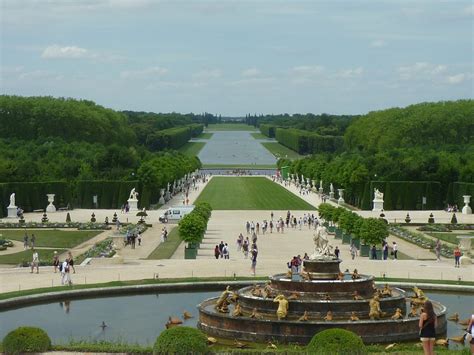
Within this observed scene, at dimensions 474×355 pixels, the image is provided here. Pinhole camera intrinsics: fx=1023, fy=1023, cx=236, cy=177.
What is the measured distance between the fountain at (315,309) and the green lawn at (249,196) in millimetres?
49703

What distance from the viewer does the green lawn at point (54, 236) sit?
5356 cm

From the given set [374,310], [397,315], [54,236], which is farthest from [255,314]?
[54,236]

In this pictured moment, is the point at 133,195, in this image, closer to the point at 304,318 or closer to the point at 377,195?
the point at 377,195

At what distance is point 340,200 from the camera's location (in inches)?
3541

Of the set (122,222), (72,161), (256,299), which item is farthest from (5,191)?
(256,299)

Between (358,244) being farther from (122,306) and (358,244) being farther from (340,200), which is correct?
(340,200)

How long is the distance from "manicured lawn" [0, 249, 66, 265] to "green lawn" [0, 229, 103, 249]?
2.56 m

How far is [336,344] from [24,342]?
22.7 feet

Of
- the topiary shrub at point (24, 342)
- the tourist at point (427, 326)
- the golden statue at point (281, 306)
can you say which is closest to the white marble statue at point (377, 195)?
the golden statue at point (281, 306)

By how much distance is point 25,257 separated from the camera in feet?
155

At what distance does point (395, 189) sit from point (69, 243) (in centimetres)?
3539

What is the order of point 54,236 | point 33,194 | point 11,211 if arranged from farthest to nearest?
point 33,194, point 11,211, point 54,236

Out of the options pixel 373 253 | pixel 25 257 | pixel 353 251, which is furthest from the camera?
pixel 353 251

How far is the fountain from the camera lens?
26.7 m
